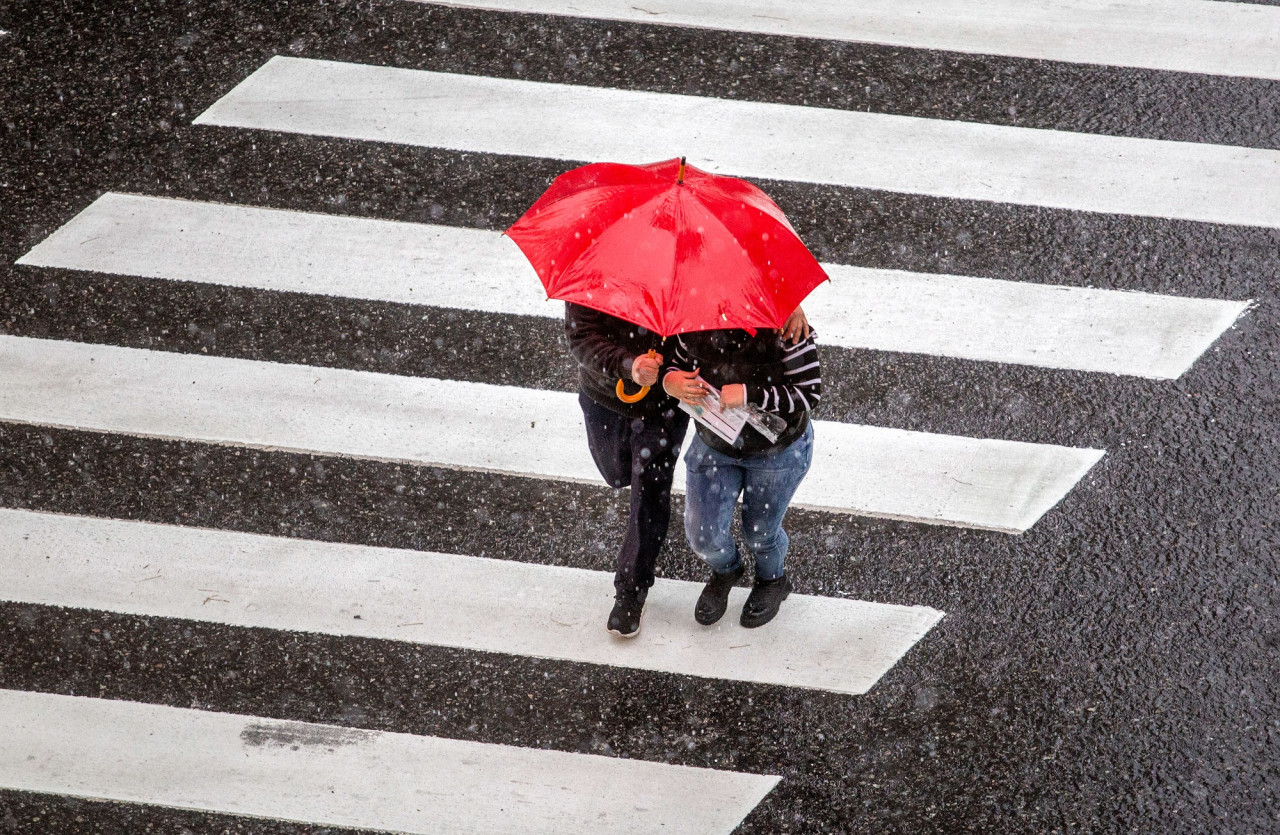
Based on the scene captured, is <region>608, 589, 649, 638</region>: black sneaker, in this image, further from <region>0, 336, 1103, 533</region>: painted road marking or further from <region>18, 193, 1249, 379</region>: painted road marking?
<region>18, 193, 1249, 379</region>: painted road marking

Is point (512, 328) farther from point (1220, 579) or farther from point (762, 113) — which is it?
point (1220, 579)

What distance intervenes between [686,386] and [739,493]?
2.37 feet

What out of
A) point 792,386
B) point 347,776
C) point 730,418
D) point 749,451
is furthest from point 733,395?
point 347,776

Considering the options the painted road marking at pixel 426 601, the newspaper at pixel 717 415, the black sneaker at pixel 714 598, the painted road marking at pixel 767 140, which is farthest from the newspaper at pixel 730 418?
the painted road marking at pixel 767 140

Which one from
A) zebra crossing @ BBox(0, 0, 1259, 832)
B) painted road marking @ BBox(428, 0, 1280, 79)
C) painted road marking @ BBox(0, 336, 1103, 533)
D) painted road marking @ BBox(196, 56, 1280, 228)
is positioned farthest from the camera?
painted road marking @ BBox(428, 0, 1280, 79)

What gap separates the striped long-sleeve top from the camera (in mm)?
3281

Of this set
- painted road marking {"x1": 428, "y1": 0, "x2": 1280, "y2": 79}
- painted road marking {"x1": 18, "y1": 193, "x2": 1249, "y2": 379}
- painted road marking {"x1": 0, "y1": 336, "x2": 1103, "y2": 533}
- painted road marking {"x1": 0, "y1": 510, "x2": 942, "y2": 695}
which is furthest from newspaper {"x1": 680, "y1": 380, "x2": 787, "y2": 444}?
painted road marking {"x1": 428, "y1": 0, "x2": 1280, "y2": 79}

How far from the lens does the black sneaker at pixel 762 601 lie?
13.9 ft

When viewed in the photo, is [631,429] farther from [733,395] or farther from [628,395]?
[733,395]

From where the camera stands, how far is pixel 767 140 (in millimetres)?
5535

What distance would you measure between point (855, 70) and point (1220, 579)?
2917 mm

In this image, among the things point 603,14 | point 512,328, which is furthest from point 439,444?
point 603,14

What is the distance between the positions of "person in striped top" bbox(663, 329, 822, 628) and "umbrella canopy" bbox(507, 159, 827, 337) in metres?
0.23

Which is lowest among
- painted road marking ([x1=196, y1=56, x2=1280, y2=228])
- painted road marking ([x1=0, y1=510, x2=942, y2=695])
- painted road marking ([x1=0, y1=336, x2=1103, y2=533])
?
painted road marking ([x1=0, y1=510, x2=942, y2=695])
